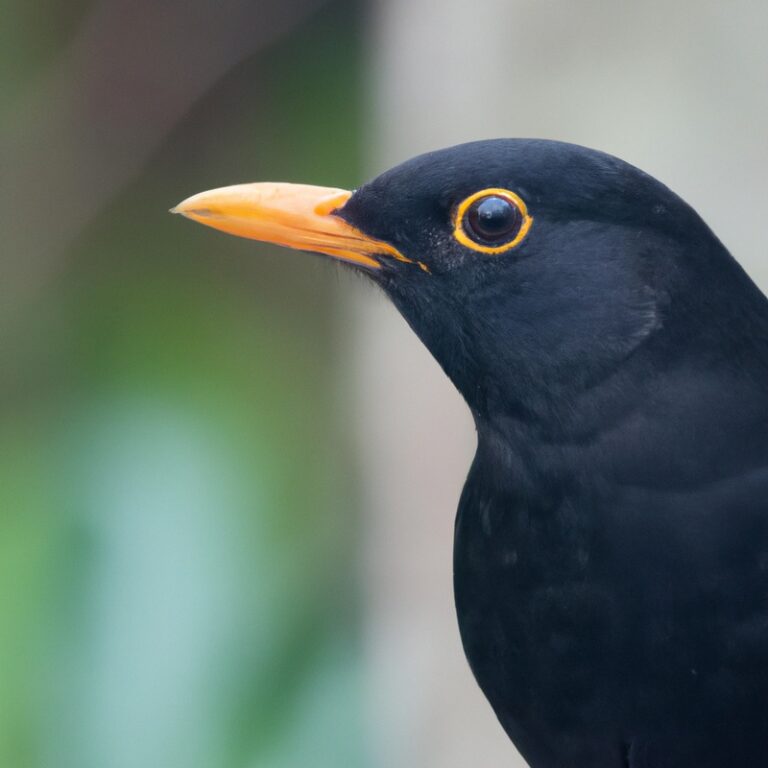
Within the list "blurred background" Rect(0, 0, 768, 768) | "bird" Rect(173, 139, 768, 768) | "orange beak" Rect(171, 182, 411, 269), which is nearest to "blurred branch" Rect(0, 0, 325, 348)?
"blurred background" Rect(0, 0, 768, 768)

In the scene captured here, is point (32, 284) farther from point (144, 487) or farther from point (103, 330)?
point (144, 487)

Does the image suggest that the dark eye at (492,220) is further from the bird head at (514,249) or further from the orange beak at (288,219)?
the orange beak at (288,219)

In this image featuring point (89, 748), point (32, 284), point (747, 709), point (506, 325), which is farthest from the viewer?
point (32, 284)

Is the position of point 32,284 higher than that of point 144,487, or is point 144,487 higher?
point 32,284

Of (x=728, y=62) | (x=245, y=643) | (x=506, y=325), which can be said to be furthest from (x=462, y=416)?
(x=506, y=325)

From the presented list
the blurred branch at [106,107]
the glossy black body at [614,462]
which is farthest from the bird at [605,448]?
the blurred branch at [106,107]

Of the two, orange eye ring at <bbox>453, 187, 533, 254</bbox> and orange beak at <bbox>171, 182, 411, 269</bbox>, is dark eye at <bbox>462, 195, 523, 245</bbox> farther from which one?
orange beak at <bbox>171, 182, 411, 269</bbox>
